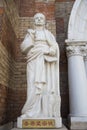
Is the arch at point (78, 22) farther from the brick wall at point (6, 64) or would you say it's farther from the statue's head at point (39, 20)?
the brick wall at point (6, 64)

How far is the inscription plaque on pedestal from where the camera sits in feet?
12.2

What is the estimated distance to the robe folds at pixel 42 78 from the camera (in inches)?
152

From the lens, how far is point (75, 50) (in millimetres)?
5320

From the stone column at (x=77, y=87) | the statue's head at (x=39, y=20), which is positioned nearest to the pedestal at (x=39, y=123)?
the stone column at (x=77, y=87)

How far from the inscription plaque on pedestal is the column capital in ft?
6.79

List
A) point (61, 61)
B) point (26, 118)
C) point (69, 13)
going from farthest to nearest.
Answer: point (69, 13) < point (61, 61) < point (26, 118)

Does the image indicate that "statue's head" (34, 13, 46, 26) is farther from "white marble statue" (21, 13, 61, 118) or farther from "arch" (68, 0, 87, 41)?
"arch" (68, 0, 87, 41)

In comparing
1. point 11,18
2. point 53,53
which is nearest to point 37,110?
point 53,53

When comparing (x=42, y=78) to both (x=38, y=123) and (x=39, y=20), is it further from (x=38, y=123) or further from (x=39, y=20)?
(x=39, y=20)

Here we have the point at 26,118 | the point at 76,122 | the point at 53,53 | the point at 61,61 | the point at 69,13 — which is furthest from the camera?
the point at 69,13

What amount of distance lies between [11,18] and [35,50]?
154 cm

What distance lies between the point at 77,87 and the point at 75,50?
905 millimetres

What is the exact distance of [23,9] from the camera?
5906 mm

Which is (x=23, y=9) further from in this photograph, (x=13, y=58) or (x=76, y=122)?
(x=76, y=122)
